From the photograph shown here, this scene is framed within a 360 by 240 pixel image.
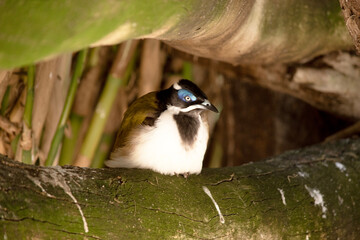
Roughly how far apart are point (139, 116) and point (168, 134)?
22cm

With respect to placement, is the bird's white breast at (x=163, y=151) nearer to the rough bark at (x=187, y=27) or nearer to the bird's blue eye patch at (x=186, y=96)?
the bird's blue eye patch at (x=186, y=96)

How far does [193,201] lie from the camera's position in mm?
2559

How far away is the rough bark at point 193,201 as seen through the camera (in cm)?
204

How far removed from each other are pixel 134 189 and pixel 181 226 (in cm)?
27

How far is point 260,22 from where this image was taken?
3.02 metres

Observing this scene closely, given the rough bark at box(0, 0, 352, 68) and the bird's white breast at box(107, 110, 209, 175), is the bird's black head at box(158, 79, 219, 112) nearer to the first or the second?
the bird's white breast at box(107, 110, 209, 175)

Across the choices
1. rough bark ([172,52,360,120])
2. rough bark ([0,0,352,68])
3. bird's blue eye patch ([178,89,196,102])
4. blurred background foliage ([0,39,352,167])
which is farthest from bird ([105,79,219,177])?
rough bark ([172,52,360,120])

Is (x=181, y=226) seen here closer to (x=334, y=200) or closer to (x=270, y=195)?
(x=270, y=195)

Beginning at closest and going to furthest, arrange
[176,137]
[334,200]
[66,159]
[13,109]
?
[176,137]
[334,200]
[13,109]
[66,159]

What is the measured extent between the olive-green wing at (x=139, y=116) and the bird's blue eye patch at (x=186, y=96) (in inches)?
5.9

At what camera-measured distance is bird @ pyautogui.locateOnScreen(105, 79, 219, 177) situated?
2729 millimetres

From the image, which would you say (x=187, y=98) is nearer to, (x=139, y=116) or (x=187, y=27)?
(x=139, y=116)

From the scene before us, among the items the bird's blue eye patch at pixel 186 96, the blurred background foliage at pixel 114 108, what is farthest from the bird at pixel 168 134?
the blurred background foliage at pixel 114 108

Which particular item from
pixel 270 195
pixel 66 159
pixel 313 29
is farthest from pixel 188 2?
pixel 66 159
